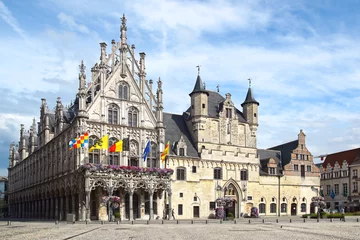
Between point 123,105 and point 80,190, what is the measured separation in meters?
12.0

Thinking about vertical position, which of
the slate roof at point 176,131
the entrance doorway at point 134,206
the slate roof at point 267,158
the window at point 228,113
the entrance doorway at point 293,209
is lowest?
the entrance doorway at point 293,209

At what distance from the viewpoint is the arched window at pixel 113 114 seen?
56903mm

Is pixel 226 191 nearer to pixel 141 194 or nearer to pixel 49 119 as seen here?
pixel 141 194

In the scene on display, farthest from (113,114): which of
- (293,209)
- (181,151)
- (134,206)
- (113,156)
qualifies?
(293,209)

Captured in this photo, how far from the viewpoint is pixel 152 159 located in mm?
59312

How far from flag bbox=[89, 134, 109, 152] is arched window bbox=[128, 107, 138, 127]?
A: 602cm

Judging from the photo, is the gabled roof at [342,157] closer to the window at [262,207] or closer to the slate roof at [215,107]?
the window at [262,207]

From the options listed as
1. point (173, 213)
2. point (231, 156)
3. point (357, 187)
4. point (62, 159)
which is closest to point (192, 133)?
point (231, 156)

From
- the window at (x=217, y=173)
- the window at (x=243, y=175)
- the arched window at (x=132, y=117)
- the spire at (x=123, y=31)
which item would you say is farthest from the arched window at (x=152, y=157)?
the window at (x=243, y=175)

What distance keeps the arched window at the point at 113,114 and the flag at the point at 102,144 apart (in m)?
4.27

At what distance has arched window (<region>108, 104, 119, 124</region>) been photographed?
5690cm

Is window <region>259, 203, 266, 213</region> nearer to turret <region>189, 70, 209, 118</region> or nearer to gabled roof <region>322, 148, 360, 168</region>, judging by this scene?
turret <region>189, 70, 209, 118</region>

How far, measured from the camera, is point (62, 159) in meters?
59.6

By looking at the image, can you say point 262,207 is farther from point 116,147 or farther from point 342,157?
point 342,157
